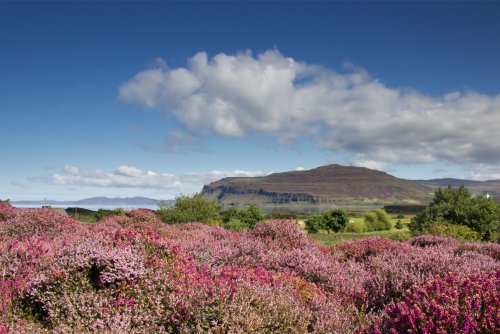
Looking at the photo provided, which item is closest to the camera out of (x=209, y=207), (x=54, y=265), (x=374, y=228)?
(x=54, y=265)

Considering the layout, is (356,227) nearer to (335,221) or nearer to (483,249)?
(335,221)

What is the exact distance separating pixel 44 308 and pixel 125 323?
5.15 ft

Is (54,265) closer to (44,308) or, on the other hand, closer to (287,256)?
(44,308)

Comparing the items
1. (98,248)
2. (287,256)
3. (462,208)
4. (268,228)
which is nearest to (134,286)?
(98,248)

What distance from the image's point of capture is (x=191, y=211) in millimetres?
31797

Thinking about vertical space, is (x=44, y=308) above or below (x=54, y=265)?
below

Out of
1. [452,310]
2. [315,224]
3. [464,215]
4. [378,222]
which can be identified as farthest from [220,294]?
[378,222]

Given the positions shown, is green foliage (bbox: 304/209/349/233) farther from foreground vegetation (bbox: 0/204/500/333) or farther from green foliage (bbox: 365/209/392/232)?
foreground vegetation (bbox: 0/204/500/333)

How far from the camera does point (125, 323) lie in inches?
203

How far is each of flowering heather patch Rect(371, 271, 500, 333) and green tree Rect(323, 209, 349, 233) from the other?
40.1m

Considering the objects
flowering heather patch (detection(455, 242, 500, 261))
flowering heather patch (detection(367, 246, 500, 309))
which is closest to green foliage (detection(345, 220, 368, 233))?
flowering heather patch (detection(455, 242, 500, 261))

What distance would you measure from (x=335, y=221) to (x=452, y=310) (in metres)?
41.0

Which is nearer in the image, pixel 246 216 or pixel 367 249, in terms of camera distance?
pixel 367 249

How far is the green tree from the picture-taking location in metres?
44.1
